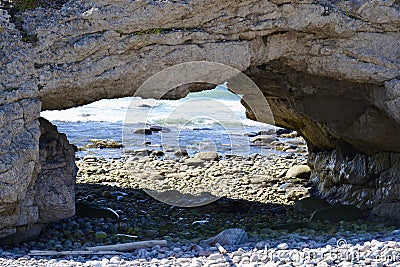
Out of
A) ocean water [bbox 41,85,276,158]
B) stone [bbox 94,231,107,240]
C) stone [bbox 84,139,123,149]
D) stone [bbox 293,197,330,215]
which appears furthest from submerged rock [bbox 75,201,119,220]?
stone [bbox 84,139,123,149]

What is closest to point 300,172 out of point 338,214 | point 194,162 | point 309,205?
point 309,205

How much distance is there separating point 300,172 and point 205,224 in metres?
6.50

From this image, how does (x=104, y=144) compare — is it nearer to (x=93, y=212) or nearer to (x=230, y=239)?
(x=93, y=212)

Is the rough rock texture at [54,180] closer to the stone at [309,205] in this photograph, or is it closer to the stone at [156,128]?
the stone at [309,205]

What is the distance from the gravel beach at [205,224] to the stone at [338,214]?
1.18 ft

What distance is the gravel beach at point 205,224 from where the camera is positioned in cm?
803

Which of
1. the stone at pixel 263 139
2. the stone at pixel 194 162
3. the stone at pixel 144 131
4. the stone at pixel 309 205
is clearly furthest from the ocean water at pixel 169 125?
the stone at pixel 309 205

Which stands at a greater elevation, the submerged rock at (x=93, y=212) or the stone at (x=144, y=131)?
the stone at (x=144, y=131)

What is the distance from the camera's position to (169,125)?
3212 centimetres

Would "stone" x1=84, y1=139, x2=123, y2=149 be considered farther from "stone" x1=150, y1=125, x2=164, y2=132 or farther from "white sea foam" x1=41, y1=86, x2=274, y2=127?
"white sea foam" x1=41, y1=86, x2=274, y2=127

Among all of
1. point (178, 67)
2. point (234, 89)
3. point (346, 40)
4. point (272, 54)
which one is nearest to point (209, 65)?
point (178, 67)

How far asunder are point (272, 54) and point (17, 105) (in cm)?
463

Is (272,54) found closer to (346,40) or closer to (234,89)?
(346,40)

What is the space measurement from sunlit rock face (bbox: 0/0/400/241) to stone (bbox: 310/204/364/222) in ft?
1.49
